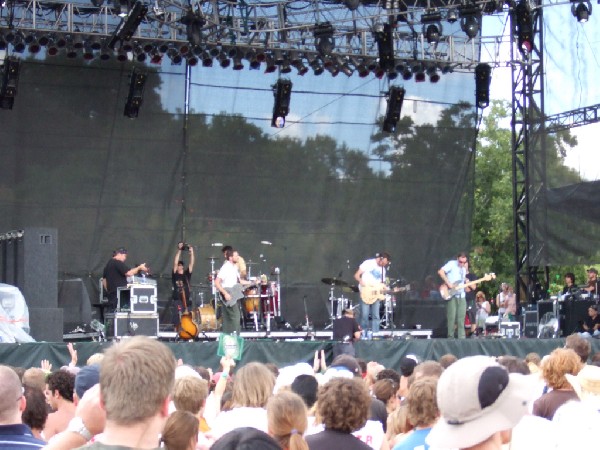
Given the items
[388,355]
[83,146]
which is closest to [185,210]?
[83,146]

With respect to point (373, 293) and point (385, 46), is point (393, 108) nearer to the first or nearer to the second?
point (385, 46)

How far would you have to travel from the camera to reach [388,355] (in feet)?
47.6

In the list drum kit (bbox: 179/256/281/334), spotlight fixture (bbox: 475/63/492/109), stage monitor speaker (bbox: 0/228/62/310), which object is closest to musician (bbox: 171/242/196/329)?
drum kit (bbox: 179/256/281/334)

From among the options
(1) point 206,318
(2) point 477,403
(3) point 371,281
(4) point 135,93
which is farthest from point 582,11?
(2) point 477,403

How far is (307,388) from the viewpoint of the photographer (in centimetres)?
571

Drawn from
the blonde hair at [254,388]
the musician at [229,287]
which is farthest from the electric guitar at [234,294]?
→ the blonde hair at [254,388]

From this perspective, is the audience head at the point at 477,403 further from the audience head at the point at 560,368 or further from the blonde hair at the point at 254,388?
the audience head at the point at 560,368

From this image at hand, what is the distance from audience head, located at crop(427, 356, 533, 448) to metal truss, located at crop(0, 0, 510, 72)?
14.7m

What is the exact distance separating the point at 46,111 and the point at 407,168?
7151 millimetres

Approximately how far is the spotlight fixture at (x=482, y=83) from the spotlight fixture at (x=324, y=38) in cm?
315

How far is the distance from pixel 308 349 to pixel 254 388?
9126 mm

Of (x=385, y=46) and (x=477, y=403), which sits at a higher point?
(x=385, y=46)

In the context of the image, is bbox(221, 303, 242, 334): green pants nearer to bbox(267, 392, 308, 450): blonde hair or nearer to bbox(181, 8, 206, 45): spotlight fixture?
bbox(181, 8, 206, 45): spotlight fixture

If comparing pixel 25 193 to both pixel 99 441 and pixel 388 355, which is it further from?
pixel 99 441
